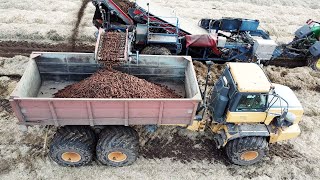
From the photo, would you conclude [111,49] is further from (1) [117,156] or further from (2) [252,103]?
(2) [252,103]

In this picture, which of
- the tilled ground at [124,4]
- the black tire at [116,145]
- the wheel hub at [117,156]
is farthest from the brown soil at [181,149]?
the tilled ground at [124,4]

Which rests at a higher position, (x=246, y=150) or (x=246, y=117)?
(x=246, y=117)

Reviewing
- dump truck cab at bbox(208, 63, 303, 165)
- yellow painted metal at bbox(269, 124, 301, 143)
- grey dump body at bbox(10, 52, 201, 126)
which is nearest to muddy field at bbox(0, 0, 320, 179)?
dump truck cab at bbox(208, 63, 303, 165)

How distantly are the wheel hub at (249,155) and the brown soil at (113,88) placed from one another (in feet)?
7.44

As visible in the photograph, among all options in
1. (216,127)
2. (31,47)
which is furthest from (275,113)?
(31,47)

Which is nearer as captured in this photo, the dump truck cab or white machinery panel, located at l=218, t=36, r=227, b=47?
the dump truck cab

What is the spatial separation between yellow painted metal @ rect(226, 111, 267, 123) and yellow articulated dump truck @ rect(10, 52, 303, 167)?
0.02 meters

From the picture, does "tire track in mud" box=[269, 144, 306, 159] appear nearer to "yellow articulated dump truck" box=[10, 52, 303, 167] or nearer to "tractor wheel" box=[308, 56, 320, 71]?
"yellow articulated dump truck" box=[10, 52, 303, 167]

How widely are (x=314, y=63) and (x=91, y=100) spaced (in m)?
8.71

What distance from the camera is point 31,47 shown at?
1155cm

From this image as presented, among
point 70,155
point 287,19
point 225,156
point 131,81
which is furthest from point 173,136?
point 287,19

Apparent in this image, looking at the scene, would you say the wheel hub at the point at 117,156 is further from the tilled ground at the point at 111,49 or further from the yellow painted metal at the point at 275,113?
the yellow painted metal at the point at 275,113

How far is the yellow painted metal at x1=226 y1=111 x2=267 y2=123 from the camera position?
6.96 meters

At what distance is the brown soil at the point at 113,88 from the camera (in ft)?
22.4
